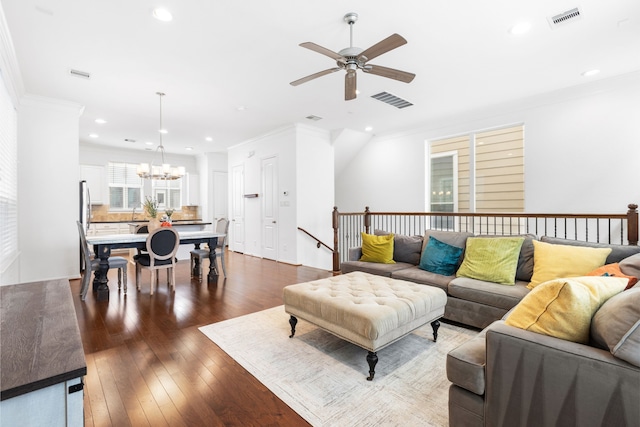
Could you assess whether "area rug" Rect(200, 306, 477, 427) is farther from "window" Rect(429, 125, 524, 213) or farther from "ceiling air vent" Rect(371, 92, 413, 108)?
"window" Rect(429, 125, 524, 213)

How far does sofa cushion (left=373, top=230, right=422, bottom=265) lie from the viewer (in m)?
4.17

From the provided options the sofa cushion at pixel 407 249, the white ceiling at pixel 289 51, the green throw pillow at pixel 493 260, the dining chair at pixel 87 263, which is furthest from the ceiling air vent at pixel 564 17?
the dining chair at pixel 87 263

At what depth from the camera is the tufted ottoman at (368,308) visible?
86.3 inches

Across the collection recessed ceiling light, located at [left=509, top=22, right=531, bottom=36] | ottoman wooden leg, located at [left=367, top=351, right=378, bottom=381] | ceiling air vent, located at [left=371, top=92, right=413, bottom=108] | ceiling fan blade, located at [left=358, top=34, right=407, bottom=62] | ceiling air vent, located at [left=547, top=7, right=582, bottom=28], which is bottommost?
ottoman wooden leg, located at [left=367, top=351, right=378, bottom=381]

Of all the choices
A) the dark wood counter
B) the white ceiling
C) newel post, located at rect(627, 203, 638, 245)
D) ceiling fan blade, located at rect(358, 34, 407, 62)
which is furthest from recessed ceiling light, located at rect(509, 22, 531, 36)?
the dark wood counter

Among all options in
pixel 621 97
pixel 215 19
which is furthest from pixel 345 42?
pixel 621 97

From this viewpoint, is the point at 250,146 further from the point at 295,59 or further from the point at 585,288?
the point at 585,288

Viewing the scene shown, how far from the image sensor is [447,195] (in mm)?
6551

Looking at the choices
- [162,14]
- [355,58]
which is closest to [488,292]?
[355,58]

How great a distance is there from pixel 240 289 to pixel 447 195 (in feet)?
15.2

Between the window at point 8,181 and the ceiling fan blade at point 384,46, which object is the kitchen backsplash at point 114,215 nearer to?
the window at point 8,181

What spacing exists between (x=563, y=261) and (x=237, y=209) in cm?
727

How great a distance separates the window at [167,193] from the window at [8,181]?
506 cm

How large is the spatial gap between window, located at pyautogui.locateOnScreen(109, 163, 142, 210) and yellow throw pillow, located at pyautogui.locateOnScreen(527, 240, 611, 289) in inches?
381
